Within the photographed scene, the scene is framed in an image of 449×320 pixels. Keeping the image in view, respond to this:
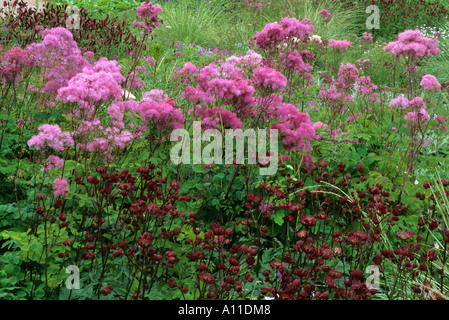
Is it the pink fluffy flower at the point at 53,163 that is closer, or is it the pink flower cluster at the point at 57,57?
the pink fluffy flower at the point at 53,163

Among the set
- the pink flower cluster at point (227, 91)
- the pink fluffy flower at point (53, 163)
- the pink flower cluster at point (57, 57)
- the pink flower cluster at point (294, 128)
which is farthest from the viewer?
the pink flower cluster at point (57, 57)

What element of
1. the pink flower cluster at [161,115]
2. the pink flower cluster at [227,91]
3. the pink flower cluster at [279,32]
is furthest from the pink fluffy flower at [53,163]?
the pink flower cluster at [279,32]

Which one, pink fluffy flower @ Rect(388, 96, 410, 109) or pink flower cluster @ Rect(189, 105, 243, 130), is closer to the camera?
pink flower cluster @ Rect(189, 105, 243, 130)

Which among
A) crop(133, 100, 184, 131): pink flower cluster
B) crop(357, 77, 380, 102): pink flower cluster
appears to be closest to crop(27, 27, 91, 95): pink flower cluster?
crop(133, 100, 184, 131): pink flower cluster

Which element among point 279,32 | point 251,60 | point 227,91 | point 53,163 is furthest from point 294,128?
point 53,163

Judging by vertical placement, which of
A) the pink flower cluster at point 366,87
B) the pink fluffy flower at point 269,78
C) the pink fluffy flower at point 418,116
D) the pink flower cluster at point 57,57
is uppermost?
the pink flower cluster at point 366,87

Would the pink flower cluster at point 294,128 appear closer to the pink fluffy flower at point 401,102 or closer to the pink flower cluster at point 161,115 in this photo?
the pink flower cluster at point 161,115

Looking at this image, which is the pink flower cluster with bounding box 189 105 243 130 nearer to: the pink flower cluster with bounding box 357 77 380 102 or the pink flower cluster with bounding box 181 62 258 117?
the pink flower cluster with bounding box 181 62 258 117

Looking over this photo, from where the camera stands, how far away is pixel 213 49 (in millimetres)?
8461

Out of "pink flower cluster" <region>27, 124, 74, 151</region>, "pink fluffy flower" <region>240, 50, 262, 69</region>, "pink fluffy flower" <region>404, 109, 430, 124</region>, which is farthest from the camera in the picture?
"pink fluffy flower" <region>240, 50, 262, 69</region>

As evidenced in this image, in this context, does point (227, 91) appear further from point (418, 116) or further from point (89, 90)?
point (418, 116)

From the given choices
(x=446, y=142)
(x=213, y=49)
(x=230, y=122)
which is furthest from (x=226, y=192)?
(x=213, y=49)

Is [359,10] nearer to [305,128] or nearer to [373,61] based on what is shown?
[373,61]
